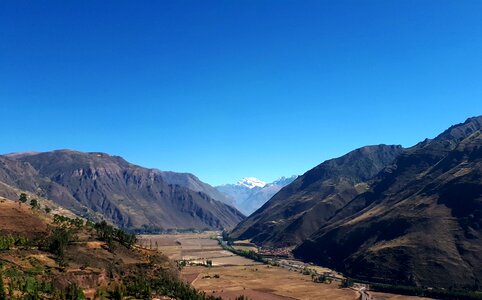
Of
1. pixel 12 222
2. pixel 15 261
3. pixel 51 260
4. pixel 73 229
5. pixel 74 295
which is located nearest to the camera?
pixel 74 295

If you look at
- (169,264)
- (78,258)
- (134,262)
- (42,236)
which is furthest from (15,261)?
(169,264)

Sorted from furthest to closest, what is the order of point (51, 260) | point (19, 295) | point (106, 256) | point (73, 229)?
point (73, 229)
point (106, 256)
point (51, 260)
point (19, 295)

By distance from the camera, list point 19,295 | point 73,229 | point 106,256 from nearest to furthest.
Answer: point 19,295
point 106,256
point 73,229

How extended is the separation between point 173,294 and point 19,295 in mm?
56707

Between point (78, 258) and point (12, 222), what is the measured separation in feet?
146

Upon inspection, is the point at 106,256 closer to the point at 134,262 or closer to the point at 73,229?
the point at 134,262

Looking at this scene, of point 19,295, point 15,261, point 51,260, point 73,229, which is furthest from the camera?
point 73,229

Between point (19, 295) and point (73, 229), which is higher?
point (73, 229)

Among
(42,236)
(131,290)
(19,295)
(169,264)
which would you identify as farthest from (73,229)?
(19,295)

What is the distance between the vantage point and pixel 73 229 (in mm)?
199750

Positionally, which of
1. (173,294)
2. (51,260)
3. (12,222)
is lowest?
(173,294)

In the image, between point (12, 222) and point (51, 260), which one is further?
point (12, 222)

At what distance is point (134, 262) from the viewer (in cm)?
18138

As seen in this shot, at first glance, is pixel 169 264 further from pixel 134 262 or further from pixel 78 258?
pixel 78 258
